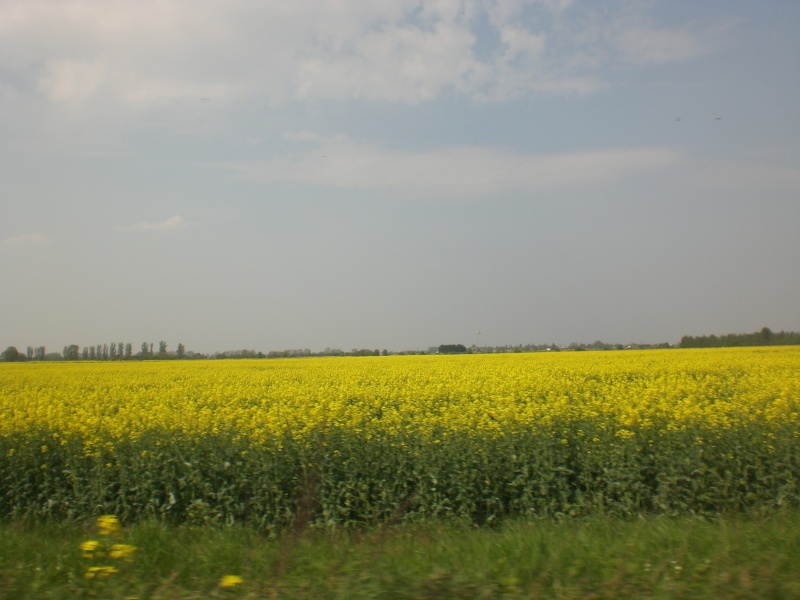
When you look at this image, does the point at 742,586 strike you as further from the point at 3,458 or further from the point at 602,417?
the point at 3,458

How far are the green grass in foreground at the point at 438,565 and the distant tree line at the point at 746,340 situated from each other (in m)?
45.8

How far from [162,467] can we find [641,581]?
17.9ft

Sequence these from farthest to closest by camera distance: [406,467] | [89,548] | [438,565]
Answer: [406,467], [89,548], [438,565]

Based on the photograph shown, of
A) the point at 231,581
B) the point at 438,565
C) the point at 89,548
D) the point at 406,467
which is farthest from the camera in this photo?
the point at 406,467

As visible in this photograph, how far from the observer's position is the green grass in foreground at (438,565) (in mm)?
3525

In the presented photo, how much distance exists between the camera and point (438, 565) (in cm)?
400

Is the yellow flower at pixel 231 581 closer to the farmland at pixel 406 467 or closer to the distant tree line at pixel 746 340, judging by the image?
the farmland at pixel 406 467

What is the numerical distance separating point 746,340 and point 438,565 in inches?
2005

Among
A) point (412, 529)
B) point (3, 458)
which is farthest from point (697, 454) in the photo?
point (3, 458)

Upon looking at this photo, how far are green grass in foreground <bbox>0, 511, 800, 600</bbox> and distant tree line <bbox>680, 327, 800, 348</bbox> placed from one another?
45839 millimetres

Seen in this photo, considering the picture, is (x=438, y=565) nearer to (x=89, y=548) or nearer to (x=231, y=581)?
(x=231, y=581)

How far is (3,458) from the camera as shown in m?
Result: 7.77

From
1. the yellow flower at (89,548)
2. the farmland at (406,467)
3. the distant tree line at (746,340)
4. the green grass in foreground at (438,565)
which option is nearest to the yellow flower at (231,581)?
the green grass in foreground at (438,565)

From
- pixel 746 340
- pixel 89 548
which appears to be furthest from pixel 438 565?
pixel 746 340
